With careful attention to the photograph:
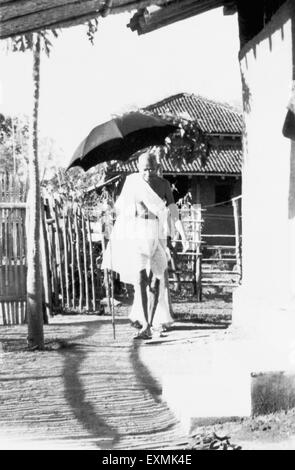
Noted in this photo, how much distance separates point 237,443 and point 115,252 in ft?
15.9

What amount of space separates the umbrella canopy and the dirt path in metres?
2.83

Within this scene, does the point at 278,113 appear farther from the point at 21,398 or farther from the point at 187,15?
the point at 21,398

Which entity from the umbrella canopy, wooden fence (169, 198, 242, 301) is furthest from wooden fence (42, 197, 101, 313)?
wooden fence (169, 198, 242, 301)

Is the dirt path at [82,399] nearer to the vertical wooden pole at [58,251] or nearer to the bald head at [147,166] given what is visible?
the bald head at [147,166]

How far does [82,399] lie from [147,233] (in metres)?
3.27

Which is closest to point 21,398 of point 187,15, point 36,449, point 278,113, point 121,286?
point 36,449

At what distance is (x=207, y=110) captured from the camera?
30688 millimetres

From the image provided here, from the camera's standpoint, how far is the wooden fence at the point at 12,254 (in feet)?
31.2

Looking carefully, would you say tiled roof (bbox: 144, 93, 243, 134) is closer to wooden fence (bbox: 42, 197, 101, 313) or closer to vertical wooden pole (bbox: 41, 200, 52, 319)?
wooden fence (bbox: 42, 197, 101, 313)

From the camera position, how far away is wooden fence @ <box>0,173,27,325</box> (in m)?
9.50

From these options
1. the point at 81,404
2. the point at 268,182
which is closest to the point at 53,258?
the point at 268,182

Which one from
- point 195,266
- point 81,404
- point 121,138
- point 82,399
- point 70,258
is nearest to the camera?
point 81,404

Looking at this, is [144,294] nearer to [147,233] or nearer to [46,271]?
[147,233]

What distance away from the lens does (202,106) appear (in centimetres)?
3138
